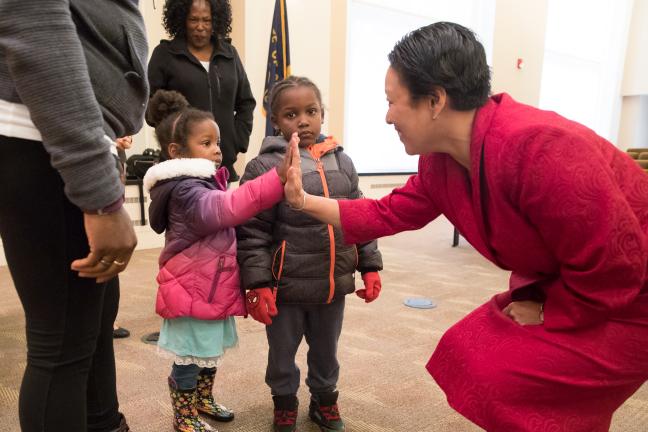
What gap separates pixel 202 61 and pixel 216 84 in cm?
13

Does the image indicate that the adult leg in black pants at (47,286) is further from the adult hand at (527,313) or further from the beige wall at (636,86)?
the beige wall at (636,86)

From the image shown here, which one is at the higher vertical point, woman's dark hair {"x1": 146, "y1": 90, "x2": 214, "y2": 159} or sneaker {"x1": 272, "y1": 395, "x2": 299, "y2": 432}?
woman's dark hair {"x1": 146, "y1": 90, "x2": 214, "y2": 159}

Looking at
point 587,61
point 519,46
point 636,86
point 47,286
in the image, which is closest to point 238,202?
point 47,286

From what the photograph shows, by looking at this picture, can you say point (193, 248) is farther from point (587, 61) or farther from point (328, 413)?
point (587, 61)

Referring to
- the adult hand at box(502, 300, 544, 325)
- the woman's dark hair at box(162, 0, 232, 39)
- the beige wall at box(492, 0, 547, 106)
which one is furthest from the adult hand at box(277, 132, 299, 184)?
the beige wall at box(492, 0, 547, 106)

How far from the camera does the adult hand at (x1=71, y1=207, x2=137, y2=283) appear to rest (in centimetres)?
80

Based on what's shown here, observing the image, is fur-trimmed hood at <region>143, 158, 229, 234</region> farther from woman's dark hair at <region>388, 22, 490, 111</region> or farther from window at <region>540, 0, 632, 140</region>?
window at <region>540, 0, 632, 140</region>

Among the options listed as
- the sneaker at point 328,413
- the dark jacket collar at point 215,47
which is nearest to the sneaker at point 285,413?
the sneaker at point 328,413

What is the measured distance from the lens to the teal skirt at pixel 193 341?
1.39 m

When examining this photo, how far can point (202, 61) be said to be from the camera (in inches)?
91.7

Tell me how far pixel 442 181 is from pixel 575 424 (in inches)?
23.5

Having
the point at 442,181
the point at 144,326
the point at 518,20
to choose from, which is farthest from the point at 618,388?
the point at 518,20

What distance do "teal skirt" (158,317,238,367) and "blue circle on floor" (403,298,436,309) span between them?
1.68 metres

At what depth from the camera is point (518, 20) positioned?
6.57 metres
